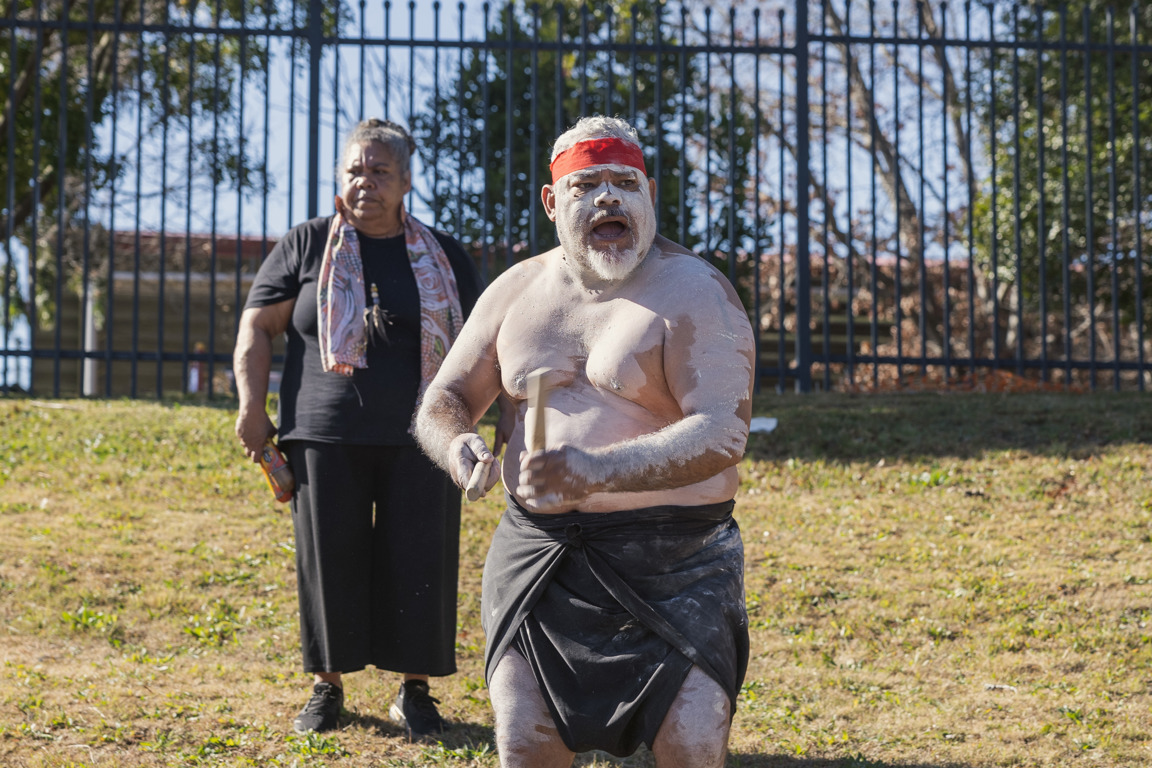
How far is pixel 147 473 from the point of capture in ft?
22.0

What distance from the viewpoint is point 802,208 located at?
7977 millimetres

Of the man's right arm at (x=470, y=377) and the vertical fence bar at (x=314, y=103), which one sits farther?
the vertical fence bar at (x=314, y=103)

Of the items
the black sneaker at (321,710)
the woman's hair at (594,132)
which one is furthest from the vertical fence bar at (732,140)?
the woman's hair at (594,132)

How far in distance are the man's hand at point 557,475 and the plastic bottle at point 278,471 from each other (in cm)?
197

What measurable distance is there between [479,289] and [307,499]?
0.93 m

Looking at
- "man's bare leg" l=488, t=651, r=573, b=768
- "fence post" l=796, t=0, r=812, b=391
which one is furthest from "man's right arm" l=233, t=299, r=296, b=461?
"fence post" l=796, t=0, r=812, b=391

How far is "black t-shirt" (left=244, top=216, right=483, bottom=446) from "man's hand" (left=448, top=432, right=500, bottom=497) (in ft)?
5.05

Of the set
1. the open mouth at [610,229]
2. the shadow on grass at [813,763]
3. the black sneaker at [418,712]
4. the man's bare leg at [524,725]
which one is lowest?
the shadow on grass at [813,763]

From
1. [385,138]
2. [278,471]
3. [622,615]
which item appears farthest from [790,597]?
[622,615]

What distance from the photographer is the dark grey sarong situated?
2.31m

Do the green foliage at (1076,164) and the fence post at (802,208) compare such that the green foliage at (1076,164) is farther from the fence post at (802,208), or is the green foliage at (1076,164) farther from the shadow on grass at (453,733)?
the shadow on grass at (453,733)

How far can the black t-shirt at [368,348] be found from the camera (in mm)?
3820

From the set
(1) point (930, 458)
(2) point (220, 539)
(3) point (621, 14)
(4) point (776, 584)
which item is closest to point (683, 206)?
(1) point (930, 458)

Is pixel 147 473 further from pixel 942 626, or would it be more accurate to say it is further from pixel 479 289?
pixel 942 626
